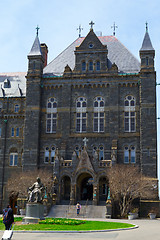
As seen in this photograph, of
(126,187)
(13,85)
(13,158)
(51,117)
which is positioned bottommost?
(126,187)

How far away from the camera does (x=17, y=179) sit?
2116 inches

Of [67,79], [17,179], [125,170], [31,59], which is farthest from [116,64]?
[17,179]

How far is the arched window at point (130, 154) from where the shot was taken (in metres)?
54.1

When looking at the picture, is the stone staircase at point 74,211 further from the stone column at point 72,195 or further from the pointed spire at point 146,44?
the pointed spire at point 146,44

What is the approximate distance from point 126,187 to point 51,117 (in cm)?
1691

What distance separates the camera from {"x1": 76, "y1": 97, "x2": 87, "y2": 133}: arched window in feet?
186

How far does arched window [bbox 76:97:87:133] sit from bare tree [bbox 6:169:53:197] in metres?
8.00

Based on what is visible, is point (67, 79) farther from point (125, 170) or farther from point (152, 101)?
point (125, 170)

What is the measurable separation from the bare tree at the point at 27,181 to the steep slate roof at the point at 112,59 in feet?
53.1

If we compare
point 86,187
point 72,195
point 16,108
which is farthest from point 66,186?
point 16,108

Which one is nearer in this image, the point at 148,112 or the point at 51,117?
the point at 148,112

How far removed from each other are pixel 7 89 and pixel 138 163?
26543 mm

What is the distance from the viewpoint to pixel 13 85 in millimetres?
67500

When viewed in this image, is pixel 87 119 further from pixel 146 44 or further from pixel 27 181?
pixel 146 44
